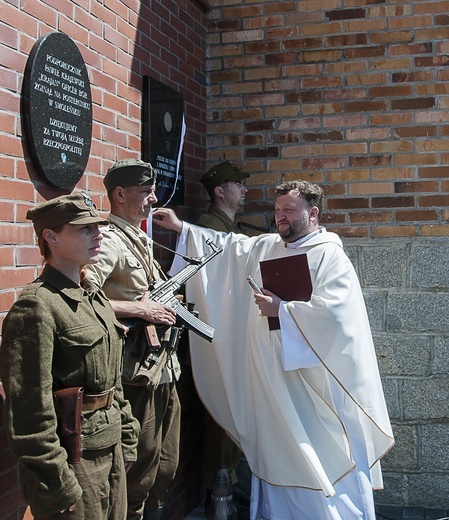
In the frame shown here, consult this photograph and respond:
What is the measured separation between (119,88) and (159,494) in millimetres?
1973

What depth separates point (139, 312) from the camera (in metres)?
3.08

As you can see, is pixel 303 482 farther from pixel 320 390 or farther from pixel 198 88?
pixel 198 88

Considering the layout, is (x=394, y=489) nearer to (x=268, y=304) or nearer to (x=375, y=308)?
(x=375, y=308)

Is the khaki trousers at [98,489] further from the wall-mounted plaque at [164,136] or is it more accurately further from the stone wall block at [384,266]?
the stone wall block at [384,266]

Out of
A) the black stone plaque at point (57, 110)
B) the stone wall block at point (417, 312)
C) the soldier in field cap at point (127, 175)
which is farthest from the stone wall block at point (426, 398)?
the black stone plaque at point (57, 110)

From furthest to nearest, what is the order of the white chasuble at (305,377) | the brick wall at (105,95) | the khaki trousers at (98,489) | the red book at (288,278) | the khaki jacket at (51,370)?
1. the red book at (288,278)
2. the white chasuble at (305,377)
3. the brick wall at (105,95)
4. the khaki trousers at (98,489)
5. the khaki jacket at (51,370)

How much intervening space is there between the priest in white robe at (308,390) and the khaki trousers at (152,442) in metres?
0.60

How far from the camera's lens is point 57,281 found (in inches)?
94.9

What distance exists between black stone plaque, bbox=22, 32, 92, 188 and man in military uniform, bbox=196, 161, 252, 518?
1.46 m

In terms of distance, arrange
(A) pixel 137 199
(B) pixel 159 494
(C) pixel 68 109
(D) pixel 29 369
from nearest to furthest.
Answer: (D) pixel 29 369 → (C) pixel 68 109 → (A) pixel 137 199 → (B) pixel 159 494

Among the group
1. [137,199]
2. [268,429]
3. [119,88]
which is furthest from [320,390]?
[119,88]

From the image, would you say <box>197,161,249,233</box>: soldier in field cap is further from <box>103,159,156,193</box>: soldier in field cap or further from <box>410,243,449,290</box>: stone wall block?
<box>103,159,156,193</box>: soldier in field cap

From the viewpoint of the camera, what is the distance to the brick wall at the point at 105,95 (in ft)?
8.74

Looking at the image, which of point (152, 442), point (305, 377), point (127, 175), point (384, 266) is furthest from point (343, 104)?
point (152, 442)
